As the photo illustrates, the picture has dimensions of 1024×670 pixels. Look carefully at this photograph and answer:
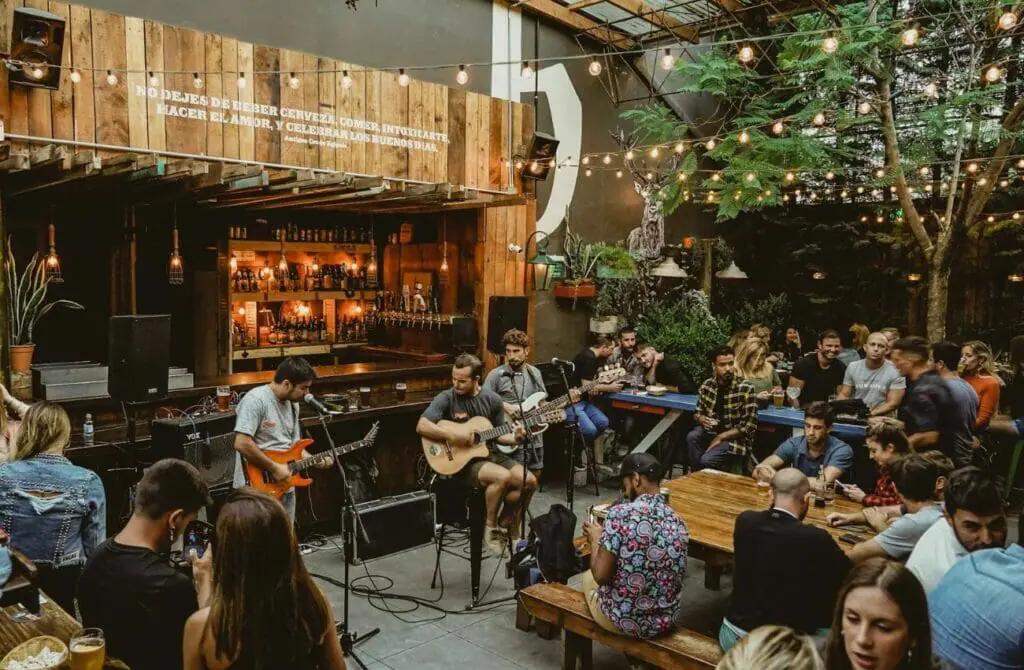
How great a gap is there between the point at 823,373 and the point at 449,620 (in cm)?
445

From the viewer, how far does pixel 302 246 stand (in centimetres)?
964

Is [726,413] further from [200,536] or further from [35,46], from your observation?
[35,46]

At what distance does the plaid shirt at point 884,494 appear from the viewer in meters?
4.43

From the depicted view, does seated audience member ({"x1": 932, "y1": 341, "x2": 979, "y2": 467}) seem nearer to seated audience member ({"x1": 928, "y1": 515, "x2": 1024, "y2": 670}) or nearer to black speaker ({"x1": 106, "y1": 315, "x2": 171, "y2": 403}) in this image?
seated audience member ({"x1": 928, "y1": 515, "x2": 1024, "y2": 670})

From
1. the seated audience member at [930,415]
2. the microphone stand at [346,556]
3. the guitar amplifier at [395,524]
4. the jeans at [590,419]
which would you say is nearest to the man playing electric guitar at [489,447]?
the guitar amplifier at [395,524]

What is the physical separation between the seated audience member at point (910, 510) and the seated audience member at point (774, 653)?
2078 millimetres

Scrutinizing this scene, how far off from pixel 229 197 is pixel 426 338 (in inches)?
131

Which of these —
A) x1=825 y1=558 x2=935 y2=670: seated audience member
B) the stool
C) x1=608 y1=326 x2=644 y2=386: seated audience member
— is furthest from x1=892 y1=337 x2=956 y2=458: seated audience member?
x1=825 y1=558 x2=935 y2=670: seated audience member

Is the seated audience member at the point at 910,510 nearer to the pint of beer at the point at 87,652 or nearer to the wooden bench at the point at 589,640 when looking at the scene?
the wooden bench at the point at 589,640

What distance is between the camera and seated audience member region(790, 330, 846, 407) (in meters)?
7.33

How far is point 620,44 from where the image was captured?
10961mm

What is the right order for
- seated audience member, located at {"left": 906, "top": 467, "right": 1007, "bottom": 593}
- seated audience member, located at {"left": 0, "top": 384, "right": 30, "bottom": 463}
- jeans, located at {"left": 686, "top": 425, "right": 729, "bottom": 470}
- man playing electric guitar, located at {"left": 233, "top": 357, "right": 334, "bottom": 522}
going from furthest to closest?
jeans, located at {"left": 686, "top": 425, "right": 729, "bottom": 470} < man playing electric guitar, located at {"left": 233, "top": 357, "right": 334, "bottom": 522} < seated audience member, located at {"left": 0, "top": 384, "right": 30, "bottom": 463} < seated audience member, located at {"left": 906, "top": 467, "right": 1007, "bottom": 593}

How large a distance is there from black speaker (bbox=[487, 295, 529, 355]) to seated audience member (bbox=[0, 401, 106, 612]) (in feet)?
17.2

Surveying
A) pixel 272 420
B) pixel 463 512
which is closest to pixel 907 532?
pixel 463 512
